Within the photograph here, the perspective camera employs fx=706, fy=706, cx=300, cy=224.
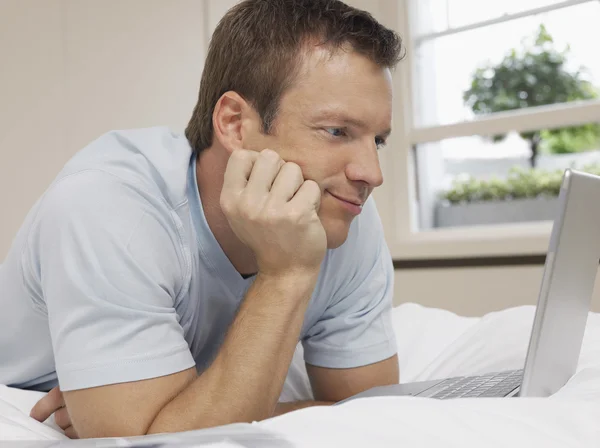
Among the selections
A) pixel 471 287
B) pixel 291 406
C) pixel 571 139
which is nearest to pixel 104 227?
pixel 291 406

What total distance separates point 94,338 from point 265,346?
8.7 inches

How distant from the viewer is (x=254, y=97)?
1.16 metres

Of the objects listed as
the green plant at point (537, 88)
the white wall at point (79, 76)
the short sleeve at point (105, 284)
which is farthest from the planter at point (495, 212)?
the short sleeve at point (105, 284)

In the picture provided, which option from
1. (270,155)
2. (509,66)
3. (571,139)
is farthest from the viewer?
(509,66)

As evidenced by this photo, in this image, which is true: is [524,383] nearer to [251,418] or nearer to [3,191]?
[251,418]

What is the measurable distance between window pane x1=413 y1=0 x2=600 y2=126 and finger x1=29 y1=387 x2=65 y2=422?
2.17 m

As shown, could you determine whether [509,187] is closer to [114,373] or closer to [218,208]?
[218,208]

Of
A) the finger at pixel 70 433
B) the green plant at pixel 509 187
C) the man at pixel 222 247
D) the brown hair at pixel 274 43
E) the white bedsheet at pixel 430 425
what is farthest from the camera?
the green plant at pixel 509 187

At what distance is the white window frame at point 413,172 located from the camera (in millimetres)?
2445

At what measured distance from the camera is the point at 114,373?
89 centimetres

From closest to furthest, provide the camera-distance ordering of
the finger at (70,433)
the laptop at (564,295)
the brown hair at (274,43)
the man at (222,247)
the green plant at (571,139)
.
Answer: the laptop at (564,295) → the man at (222,247) → the finger at (70,433) → the brown hair at (274,43) → the green plant at (571,139)

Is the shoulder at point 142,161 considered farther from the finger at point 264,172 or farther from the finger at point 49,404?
the finger at point 49,404

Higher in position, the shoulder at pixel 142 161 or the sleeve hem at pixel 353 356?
the shoulder at pixel 142 161

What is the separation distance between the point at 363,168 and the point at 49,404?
0.59 m
